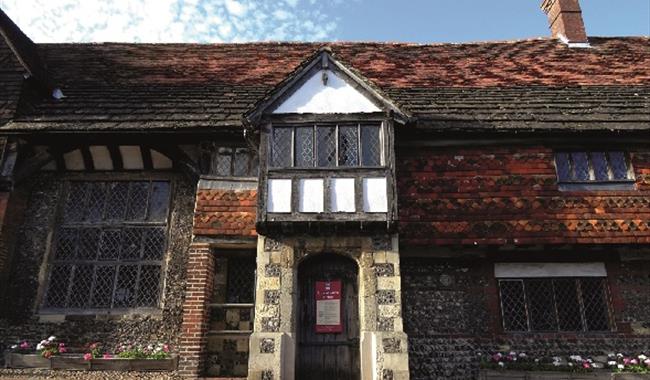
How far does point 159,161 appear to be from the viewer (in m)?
10.2

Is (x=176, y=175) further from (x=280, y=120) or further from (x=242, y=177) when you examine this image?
(x=280, y=120)

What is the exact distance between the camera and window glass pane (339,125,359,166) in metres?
8.62

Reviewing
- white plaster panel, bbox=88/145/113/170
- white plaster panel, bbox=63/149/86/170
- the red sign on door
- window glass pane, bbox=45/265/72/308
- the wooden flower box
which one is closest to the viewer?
the red sign on door

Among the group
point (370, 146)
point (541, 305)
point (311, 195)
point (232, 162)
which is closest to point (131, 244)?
point (232, 162)

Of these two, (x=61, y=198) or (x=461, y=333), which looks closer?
(x=461, y=333)

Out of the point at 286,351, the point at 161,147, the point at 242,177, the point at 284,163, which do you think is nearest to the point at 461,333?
the point at 286,351

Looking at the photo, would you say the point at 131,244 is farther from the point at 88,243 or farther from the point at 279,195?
the point at 279,195

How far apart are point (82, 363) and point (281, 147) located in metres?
5.03

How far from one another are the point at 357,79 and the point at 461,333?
16.3ft

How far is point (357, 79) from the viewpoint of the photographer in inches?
355

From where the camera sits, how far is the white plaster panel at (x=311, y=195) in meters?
8.30

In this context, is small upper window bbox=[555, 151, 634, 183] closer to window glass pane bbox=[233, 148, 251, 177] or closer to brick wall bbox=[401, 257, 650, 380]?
brick wall bbox=[401, 257, 650, 380]

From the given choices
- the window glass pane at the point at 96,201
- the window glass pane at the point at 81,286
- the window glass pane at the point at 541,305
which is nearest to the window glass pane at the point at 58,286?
the window glass pane at the point at 81,286

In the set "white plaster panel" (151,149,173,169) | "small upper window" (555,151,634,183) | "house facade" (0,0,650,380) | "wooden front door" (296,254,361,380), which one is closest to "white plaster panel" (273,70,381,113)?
"house facade" (0,0,650,380)
